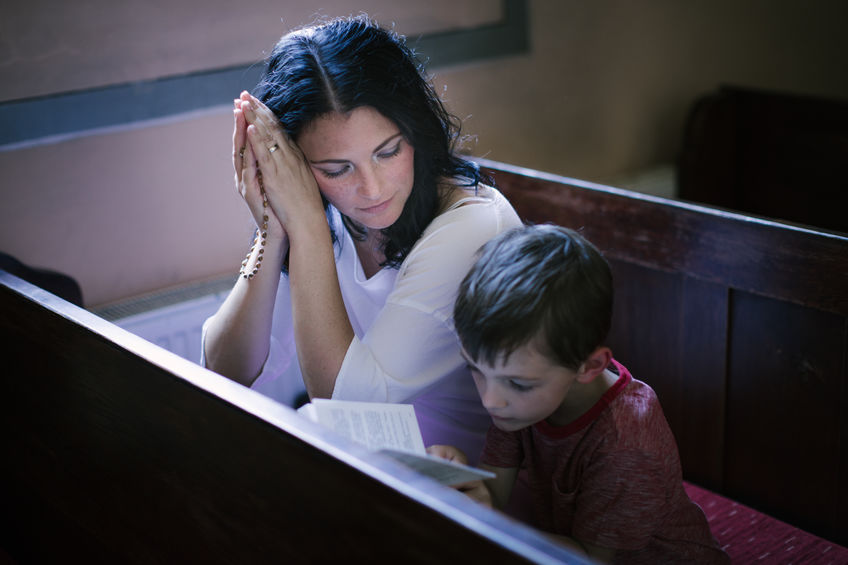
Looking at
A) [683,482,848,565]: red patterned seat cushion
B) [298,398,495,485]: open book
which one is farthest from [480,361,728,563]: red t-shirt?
[683,482,848,565]: red patterned seat cushion

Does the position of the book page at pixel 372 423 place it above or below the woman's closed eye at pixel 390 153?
below

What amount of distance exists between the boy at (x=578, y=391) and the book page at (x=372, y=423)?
0.12m

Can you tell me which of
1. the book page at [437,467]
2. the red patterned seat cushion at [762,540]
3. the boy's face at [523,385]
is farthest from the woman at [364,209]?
the red patterned seat cushion at [762,540]

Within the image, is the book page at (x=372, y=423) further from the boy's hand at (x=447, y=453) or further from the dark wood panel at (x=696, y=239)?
the dark wood panel at (x=696, y=239)

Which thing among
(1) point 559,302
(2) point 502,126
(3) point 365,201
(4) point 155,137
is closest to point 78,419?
(3) point 365,201

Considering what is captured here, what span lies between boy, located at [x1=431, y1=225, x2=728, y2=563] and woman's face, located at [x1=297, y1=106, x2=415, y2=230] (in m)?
0.27

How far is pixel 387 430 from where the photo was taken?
47.1 inches

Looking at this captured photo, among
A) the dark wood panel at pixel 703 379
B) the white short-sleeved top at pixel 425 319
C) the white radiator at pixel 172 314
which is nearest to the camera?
the white short-sleeved top at pixel 425 319

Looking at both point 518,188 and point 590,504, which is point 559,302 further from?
point 518,188

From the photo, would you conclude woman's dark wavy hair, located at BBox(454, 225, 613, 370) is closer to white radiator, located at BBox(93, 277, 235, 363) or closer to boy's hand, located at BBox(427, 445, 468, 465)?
boy's hand, located at BBox(427, 445, 468, 465)

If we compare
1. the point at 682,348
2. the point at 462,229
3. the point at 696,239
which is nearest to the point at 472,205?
the point at 462,229

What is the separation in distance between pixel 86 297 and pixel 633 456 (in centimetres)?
169

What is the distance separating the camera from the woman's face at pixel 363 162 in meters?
1.47

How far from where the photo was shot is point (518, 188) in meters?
2.36
